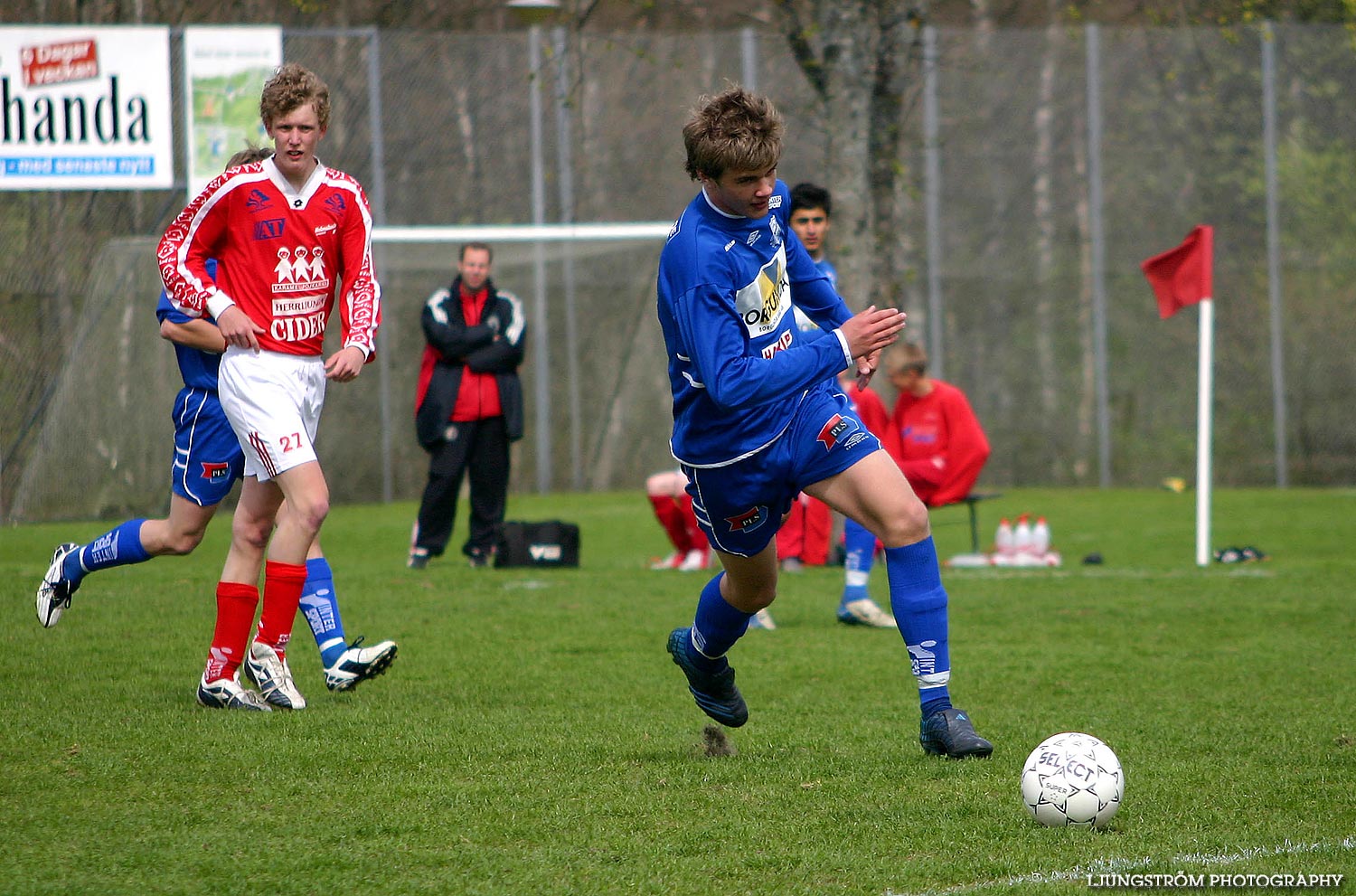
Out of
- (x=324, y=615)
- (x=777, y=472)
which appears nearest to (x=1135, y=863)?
(x=777, y=472)

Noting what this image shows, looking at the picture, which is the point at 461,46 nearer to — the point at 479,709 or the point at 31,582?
the point at 31,582

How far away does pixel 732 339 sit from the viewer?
4.12m

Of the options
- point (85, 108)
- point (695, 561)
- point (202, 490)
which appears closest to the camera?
point (202, 490)

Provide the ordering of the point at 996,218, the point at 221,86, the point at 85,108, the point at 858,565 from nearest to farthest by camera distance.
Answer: the point at 858,565 < the point at 85,108 < the point at 221,86 < the point at 996,218

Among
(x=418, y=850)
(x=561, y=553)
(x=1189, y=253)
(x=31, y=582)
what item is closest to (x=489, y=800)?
(x=418, y=850)

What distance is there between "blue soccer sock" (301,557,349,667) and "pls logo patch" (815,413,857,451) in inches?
80.6

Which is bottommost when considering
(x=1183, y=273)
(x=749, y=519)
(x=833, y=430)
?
(x=749, y=519)

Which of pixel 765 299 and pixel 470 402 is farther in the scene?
pixel 470 402

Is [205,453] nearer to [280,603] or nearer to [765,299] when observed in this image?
[280,603]

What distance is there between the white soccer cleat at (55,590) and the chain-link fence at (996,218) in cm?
1143

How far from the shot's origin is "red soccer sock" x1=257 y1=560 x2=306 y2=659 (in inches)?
206

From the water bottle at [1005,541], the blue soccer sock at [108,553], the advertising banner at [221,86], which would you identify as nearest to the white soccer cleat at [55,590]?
the blue soccer sock at [108,553]

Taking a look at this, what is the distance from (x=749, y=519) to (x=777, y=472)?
17 centimetres

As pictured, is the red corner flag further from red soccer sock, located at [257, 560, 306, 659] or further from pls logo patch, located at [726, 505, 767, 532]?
red soccer sock, located at [257, 560, 306, 659]
